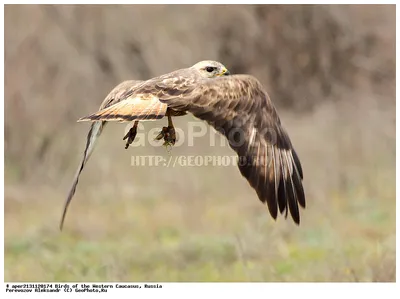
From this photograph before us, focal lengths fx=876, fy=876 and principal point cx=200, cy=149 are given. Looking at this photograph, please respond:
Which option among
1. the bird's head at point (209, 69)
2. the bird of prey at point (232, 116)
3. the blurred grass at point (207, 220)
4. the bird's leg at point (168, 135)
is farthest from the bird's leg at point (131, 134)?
the blurred grass at point (207, 220)

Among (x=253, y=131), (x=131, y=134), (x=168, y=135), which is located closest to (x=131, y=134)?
(x=131, y=134)

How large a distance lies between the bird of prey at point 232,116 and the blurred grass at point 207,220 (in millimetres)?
2787

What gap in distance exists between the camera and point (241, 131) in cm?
503

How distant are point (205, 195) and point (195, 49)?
7.19ft

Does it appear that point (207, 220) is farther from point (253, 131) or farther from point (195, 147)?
point (253, 131)

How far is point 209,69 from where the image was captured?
5.40 metres

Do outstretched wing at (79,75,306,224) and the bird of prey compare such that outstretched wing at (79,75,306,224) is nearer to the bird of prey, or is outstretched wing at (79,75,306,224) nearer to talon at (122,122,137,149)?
the bird of prey

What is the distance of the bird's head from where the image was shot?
5.33 m

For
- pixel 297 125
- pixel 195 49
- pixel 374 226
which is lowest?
pixel 374 226

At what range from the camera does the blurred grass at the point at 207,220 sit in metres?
8.41

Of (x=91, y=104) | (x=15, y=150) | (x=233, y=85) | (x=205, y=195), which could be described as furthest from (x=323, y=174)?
(x=233, y=85)

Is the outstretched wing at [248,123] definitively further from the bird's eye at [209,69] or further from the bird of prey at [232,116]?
the bird's eye at [209,69]

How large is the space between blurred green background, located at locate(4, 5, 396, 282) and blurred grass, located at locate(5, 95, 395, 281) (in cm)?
2

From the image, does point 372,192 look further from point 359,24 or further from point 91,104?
point 91,104
